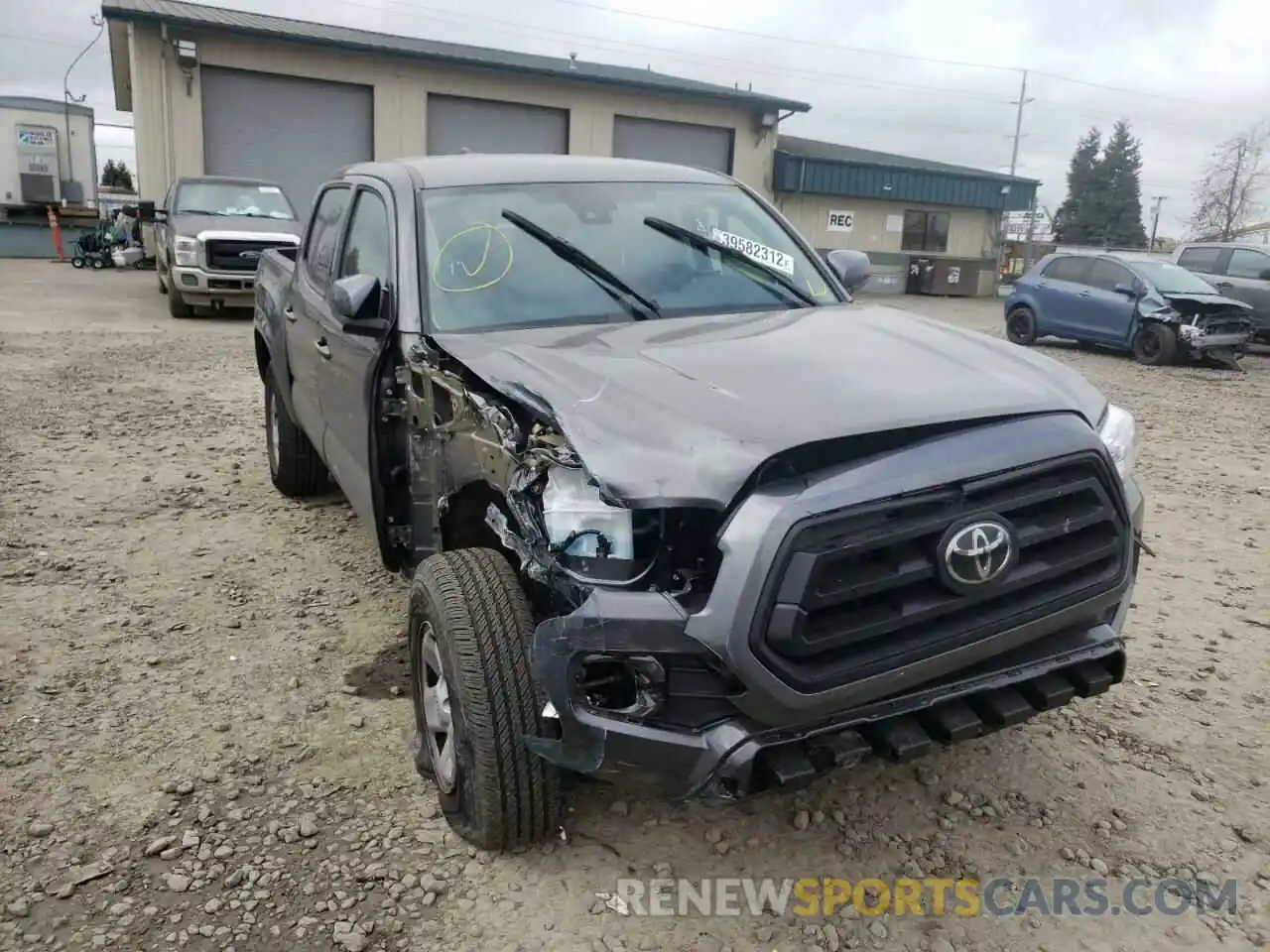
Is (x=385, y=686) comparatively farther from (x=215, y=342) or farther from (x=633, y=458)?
(x=215, y=342)

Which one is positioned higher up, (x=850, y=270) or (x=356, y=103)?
(x=356, y=103)

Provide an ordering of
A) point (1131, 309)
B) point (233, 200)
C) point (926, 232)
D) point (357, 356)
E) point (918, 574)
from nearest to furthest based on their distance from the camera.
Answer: point (918, 574), point (357, 356), point (1131, 309), point (233, 200), point (926, 232)

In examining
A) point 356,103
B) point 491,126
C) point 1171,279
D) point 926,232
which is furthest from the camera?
point 926,232

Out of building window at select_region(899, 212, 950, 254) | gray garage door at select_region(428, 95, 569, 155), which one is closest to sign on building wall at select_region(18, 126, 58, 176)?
gray garage door at select_region(428, 95, 569, 155)

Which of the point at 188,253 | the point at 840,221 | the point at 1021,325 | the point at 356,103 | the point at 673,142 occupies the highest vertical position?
the point at 356,103

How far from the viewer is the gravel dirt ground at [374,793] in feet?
8.14

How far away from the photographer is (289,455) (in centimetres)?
559

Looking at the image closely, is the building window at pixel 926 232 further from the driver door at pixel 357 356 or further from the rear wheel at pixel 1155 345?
the driver door at pixel 357 356

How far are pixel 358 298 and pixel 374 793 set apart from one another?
1.55 m

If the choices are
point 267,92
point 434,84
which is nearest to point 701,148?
point 434,84

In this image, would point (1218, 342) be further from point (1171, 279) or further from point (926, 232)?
point (926, 232)

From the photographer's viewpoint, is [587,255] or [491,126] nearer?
[587,255]

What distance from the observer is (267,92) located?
20266 mm

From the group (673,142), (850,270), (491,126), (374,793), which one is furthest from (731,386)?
(673,142)
